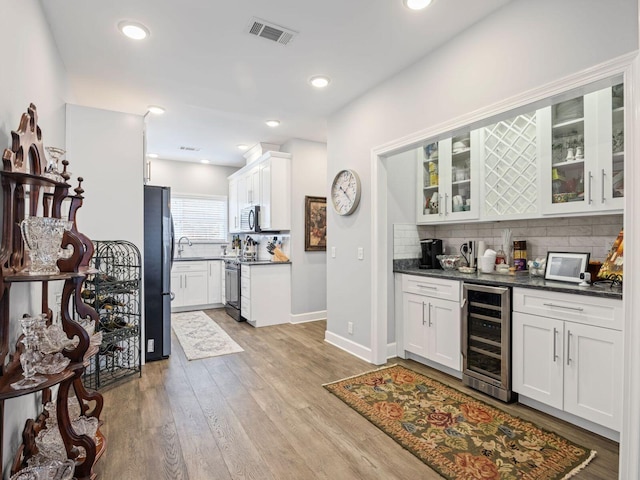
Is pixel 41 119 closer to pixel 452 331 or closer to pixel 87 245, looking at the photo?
pixel 87 245

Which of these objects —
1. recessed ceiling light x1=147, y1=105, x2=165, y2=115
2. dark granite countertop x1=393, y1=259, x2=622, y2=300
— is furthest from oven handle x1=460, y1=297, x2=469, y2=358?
recessed ceiling light x1=147, y1=105, x2=165, y2=115

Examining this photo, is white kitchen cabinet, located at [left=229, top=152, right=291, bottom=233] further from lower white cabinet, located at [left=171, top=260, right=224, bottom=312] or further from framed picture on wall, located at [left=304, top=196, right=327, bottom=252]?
lower white cabinet, located at [left=171, top=260, right=224, bottom=312]


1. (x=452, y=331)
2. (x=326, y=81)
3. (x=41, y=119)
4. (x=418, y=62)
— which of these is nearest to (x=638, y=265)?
(x=452, y=331)

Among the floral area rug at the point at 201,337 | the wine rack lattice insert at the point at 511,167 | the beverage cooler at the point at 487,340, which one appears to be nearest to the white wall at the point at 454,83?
Answer: the wine rack lattice insert at the point at 511,167

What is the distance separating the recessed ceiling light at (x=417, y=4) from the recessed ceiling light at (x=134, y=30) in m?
1.85

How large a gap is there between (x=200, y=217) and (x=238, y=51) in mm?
4490

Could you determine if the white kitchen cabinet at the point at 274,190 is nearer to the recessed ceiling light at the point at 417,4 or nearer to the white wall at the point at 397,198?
the white wall at the point at 397,198

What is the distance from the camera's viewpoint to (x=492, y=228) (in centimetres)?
344

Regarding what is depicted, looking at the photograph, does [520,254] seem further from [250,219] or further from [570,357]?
[250,219]

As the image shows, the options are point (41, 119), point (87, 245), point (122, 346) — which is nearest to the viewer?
point (87, 245)

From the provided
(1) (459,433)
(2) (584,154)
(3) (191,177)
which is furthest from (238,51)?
(3) (191,177)

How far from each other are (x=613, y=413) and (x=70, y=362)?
9.55 ft

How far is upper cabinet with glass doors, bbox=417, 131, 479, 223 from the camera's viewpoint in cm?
334

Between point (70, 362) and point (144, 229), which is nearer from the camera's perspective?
point (70, 362)
